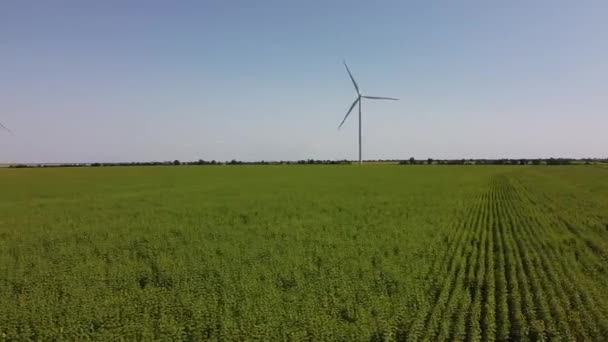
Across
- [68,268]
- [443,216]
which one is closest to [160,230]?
[68,268]

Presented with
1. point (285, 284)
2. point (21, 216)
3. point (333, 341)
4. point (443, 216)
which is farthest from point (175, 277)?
point (21, 216)

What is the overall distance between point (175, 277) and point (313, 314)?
414cm

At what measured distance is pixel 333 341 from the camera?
6.87 metres

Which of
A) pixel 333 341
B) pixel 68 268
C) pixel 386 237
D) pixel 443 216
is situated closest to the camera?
pixel 333 341

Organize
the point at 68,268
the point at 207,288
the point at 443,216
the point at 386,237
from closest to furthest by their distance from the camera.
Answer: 1. the point at 207,288
2. the point at 68,268
3. the point at 386,237
4. the point at 443,216

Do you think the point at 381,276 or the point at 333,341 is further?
the point at 381,276

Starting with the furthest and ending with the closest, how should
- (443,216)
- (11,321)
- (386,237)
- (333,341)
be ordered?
(443,216) < (386,237) < (11,321) < (333,341)

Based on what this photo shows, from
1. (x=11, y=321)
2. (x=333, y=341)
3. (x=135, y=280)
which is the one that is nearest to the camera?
(x=333, y=341)

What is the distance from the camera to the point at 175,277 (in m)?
10.3

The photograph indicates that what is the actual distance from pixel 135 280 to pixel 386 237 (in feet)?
28.7

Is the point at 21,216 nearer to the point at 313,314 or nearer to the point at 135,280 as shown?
the point at 135,280

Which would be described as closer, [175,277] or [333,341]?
[333,341]

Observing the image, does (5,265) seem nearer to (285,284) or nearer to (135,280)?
(135,280)

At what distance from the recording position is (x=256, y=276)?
33.8 feet
